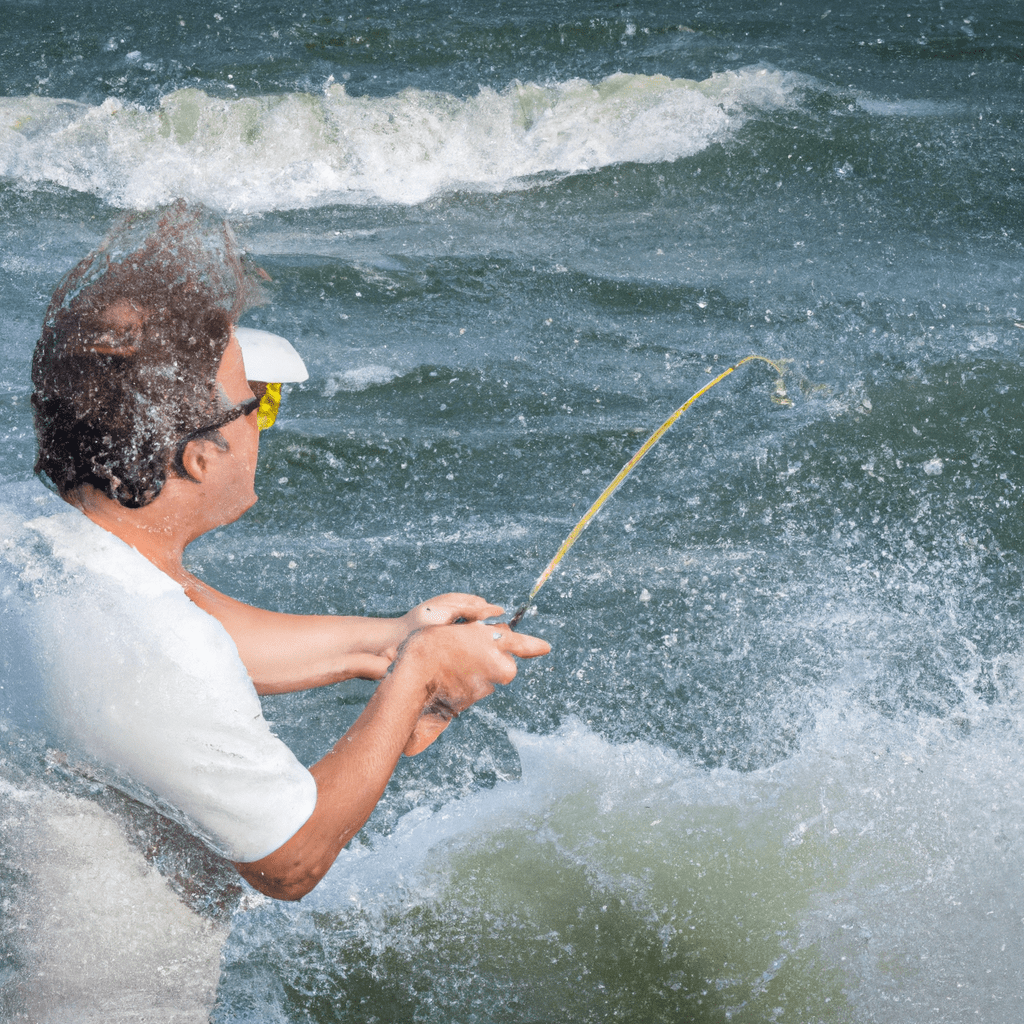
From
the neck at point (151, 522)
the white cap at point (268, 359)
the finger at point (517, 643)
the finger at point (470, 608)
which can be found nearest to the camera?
the neck at point (151, 522)

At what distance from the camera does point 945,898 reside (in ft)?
7.98

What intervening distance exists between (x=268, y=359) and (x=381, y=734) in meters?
0.70

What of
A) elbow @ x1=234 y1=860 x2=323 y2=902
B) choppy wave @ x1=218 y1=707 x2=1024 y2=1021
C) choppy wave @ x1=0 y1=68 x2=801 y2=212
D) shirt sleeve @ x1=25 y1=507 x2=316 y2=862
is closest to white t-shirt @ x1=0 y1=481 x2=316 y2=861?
shirt sleeve @ x1=25 y1=507 x2=316 y2=862

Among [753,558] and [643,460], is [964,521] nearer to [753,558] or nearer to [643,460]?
[753,558]

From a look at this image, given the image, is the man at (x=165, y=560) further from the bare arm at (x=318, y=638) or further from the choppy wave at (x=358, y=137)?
the choppy wave at (x=358, y=137)

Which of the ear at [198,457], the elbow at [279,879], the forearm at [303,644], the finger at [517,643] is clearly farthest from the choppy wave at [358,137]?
the elbow at [279,879]

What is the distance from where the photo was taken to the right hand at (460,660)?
1878 millimetres

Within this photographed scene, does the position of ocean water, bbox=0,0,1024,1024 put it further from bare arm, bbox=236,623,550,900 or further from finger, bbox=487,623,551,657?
finger, bbox=487,623,551,657

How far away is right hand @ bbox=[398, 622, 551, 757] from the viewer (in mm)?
1878

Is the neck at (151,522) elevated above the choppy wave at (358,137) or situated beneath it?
situated beneath

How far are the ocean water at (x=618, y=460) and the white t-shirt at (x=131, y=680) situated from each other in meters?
0.08

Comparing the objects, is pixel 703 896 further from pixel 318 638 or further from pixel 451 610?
pixel 318 638

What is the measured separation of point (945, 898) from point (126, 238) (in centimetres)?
228

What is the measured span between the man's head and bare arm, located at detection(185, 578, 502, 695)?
0.67 m
